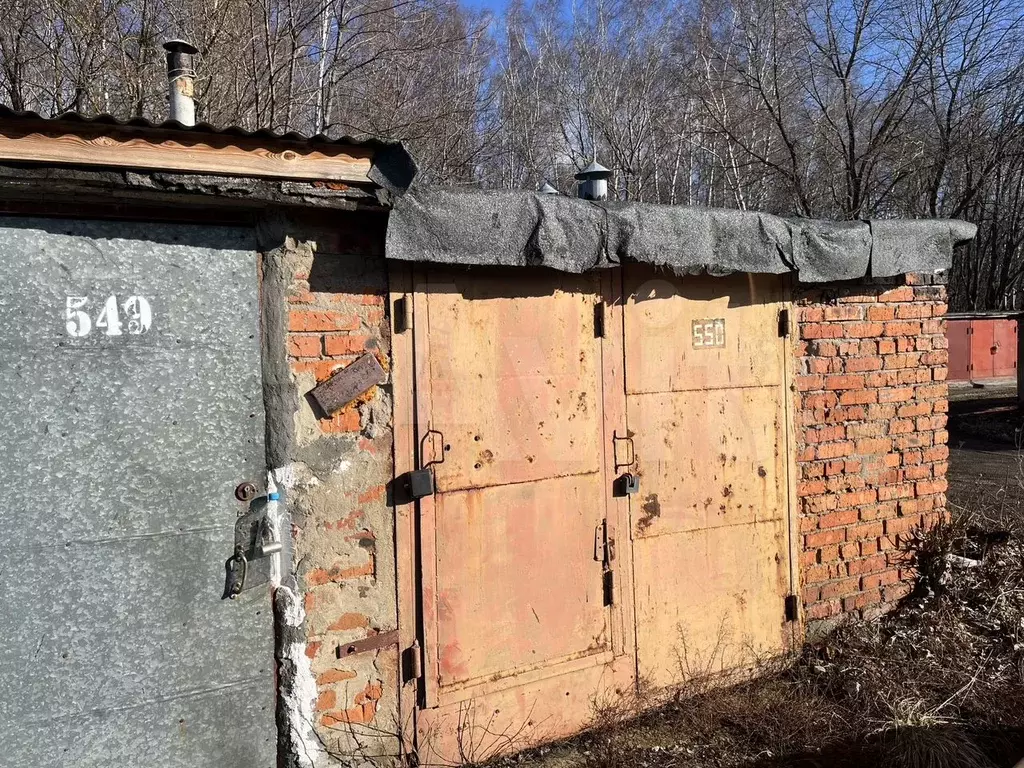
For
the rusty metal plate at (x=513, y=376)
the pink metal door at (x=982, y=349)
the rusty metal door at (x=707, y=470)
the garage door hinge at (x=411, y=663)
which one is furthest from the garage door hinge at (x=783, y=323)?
the pink metal door at (x=982, y=349)

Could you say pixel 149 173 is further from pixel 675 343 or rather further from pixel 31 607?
pixel 675 343

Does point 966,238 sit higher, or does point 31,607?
point 966,238

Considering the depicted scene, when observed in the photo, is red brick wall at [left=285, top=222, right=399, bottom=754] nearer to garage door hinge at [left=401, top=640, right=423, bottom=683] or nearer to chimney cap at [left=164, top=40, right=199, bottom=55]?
garage door hinge at [left=401, top=640, right=423, bottom=683]

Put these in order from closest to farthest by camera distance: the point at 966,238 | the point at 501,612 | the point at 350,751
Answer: the point at 350,751 → the point at 501,612 → the point at 966,238

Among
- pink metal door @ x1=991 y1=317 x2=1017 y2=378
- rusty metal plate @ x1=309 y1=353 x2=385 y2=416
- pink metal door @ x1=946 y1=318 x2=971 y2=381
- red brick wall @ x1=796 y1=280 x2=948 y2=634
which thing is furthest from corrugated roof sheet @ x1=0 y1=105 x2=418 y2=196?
pink metal door @ x1=991 y1=317 x2=1017 y2=378

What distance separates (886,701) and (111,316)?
3.76 meters

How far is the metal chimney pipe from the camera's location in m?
3.48

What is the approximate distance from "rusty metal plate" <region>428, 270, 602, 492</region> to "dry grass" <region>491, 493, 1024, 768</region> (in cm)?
129

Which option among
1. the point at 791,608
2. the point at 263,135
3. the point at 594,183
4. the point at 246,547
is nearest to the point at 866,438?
the point at 791,608

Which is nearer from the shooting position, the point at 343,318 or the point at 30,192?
the point at 30,192

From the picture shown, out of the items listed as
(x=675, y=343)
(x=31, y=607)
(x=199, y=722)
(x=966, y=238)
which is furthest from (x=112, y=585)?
(x=966, y=238)

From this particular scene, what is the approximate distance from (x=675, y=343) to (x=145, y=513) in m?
2.47

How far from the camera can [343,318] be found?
304 centimetres

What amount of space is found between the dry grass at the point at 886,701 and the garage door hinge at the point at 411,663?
653 millimetres
